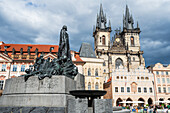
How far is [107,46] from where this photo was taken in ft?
183

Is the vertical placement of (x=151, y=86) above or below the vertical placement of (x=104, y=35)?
below

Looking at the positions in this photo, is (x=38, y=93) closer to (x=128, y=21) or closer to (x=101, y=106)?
(x=101, y=106)

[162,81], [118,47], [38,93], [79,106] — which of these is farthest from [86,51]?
[79,106]

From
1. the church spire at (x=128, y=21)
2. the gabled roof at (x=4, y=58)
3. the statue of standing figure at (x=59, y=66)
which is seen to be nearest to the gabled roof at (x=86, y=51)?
the gabled roof at (x=4, y=58)

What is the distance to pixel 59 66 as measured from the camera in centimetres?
868

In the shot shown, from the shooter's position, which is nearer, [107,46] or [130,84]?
[130,84]

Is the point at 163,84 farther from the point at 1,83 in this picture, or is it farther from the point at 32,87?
the point at 32,87

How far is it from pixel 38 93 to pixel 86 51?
3706 centimetres

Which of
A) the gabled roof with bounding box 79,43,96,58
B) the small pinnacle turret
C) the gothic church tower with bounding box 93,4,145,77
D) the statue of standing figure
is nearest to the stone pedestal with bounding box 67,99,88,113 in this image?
the statue of standing figure

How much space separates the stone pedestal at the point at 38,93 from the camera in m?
7.05

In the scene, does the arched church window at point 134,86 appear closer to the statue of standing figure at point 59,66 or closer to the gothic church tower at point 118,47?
the gothic church tower at point 118,47

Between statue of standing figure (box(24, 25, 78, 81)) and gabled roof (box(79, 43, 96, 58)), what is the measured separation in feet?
106

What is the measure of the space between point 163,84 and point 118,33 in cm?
3160

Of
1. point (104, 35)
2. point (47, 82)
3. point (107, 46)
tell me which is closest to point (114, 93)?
point (107, 46)
